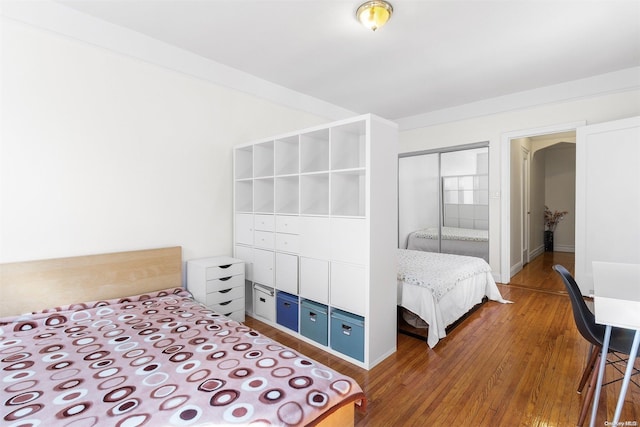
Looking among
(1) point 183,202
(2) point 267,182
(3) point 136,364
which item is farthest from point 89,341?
(2) point 267,182

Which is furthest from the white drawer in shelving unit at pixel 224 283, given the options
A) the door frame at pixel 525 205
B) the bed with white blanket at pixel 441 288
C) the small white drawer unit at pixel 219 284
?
the door frame at pixel 525 205

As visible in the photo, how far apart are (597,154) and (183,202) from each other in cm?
466

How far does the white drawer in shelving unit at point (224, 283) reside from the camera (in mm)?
2785

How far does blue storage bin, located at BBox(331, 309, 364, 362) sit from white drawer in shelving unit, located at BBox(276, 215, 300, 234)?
811mm

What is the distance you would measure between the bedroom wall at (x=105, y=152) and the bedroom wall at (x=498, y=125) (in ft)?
10.7

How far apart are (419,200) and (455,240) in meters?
0.89

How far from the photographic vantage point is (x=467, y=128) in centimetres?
467

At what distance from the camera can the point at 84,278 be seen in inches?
90.0

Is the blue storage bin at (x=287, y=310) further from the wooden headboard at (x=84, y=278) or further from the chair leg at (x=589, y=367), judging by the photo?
the chair leg at (x=589, y=367)

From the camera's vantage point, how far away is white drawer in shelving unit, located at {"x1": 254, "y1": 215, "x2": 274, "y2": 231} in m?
3.01

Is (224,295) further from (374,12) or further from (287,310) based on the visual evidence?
(374,12)

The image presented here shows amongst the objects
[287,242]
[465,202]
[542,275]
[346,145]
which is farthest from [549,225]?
[287,242]

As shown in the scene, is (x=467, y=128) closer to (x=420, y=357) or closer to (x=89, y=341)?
(x=420, y=357)

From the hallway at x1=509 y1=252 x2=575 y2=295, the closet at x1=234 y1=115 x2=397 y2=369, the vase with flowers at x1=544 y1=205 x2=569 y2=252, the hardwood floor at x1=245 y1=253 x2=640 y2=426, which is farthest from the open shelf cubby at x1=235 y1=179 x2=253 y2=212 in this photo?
the vase with flowers at x1=544 y1=205 x2=569 y2=252
